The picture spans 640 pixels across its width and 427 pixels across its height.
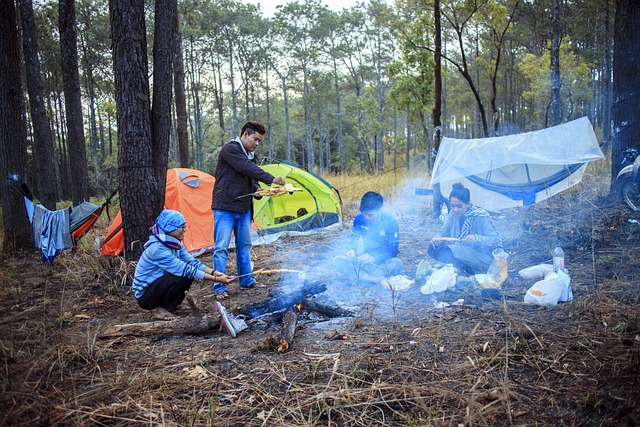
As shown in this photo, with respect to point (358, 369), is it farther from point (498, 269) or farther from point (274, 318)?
point (498, 269)

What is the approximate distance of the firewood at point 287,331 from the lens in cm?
286

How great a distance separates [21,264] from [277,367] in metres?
Answer: 5.34

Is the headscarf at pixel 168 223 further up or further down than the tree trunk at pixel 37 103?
further down

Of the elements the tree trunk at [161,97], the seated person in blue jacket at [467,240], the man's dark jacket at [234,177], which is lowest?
the seated person in blue jacket at [467,240]

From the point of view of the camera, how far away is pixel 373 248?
455cm

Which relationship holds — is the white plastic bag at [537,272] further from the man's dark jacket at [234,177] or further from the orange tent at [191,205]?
the orange tent at [191,205]

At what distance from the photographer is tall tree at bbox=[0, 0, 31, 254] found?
6.48 m

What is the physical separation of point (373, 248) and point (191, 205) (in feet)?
11.5

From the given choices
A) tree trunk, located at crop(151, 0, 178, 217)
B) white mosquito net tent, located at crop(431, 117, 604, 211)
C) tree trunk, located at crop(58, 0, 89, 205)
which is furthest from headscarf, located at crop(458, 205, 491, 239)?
tree trunk, located at crop(58, 0, 89, 205)

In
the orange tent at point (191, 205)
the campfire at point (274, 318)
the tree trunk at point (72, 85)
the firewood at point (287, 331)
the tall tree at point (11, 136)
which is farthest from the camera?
the tree trunk at point (72, 85)

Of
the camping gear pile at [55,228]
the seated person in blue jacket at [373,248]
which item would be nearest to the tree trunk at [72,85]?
the camping gear pile at [55,228]

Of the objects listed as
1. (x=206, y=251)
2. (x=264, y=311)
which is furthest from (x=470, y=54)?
(x=264, y=311)

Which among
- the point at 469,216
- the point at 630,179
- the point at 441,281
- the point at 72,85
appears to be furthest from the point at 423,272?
the point at 72,85

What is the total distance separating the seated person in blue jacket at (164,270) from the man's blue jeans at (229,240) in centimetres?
76
